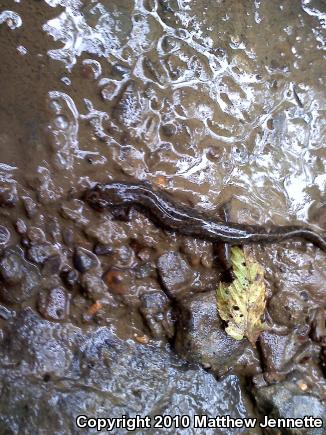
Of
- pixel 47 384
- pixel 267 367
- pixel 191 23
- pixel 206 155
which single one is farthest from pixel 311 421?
pixel 191 23

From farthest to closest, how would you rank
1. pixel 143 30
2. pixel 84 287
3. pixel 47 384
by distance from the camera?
pixel 143 30
pixel 84 287
pixel 47 384

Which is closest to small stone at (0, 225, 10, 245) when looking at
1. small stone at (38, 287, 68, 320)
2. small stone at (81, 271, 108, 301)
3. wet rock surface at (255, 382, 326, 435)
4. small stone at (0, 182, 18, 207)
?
small stone at (0, 182, 18, 207)

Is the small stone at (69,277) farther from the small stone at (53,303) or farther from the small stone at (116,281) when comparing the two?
the small stone at (116,281)

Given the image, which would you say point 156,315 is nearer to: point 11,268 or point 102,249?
point 102,249

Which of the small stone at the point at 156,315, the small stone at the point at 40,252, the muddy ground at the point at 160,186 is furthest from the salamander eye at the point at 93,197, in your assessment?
the small stone at the point at 156,315

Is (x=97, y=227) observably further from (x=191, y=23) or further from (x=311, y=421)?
(x=311, y=421)

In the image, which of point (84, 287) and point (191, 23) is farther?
point (191, 23)

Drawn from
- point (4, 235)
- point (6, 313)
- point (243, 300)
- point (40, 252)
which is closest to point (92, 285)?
point (40, 252)
